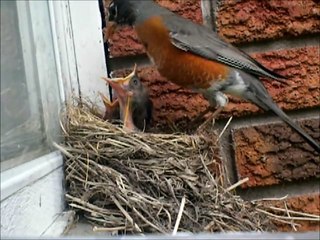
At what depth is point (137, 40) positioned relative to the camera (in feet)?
4.67

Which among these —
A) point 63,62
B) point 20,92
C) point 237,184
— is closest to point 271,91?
point 237,184

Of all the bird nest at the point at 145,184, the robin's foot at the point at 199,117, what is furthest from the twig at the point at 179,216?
the robin's foot at the point at 199,117

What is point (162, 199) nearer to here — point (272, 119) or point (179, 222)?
point (179, 222)

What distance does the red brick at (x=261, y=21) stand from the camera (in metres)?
1.35

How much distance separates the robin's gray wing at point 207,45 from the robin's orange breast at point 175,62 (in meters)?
0.02

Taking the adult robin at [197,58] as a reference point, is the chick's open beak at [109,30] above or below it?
above

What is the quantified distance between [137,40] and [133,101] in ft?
0.51

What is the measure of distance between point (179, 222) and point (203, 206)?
0.10m

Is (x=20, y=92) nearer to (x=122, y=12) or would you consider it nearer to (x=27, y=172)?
(x=27, y=172)

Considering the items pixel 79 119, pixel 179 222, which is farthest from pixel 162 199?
pixel 79 119

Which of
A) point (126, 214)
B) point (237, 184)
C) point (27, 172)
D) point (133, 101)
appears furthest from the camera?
point (133, 101)

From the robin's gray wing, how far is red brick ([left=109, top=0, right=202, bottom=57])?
31mm

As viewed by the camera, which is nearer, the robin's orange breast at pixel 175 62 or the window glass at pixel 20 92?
the window glass at pixel 20 92

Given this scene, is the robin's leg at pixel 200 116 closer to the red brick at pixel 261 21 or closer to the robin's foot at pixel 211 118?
the robin's foot at pixel 211 118
